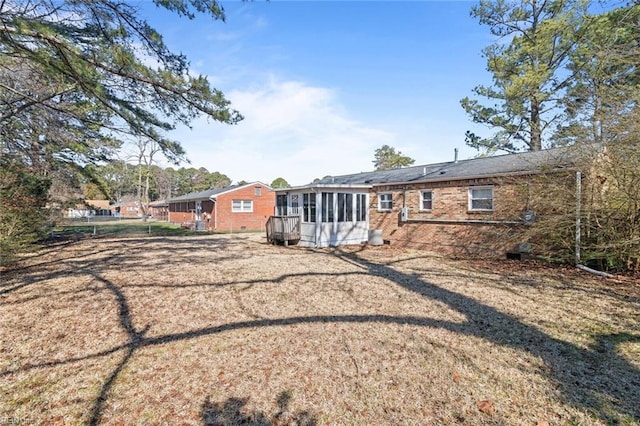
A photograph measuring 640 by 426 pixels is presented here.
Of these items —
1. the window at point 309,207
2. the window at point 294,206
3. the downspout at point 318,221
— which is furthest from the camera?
the window at point 294,206

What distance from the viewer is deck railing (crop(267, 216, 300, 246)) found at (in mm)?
14444

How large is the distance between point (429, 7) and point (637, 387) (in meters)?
11.5

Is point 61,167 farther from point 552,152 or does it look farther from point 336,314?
point 552,152

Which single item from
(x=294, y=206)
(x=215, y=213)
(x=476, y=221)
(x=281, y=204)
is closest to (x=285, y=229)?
(x=294, y=206)

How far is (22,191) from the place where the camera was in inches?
395

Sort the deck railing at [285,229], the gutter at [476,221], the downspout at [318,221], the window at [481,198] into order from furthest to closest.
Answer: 1. the deck railing at [285,229]
2. the downspout at [318,221]
3. the window at [481,198]
4. the gutter at [476,221]

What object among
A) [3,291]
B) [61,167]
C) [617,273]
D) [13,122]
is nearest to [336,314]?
[3,291]

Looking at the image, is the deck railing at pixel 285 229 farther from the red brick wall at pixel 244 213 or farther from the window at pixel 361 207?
the red brick wall at pixel 244 213

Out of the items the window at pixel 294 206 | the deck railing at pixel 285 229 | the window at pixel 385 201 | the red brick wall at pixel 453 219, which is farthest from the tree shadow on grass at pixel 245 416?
the window at pixel 385 201

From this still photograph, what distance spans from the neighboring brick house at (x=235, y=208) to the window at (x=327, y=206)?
11.7 metres

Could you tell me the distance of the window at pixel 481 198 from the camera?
442 inches

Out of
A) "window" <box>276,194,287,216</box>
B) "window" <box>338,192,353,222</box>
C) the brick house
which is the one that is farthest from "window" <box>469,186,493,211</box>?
"window" <box>276,194,287,216</box>

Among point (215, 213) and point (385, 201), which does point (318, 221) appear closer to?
point (385, 201)

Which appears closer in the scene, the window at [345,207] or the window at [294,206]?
the window at [345,207]
